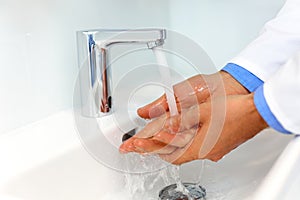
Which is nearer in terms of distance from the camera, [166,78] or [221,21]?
[166,78]

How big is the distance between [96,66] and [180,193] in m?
0.25

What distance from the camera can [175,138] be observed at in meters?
0.67

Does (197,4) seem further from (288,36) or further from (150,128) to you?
(150,128)

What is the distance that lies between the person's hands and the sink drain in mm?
123

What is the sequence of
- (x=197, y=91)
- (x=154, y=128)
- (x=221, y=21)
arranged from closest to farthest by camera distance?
(x=154, y=128)
(x=197, y=91)
(x=221, y=21)

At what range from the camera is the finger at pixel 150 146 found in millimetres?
664

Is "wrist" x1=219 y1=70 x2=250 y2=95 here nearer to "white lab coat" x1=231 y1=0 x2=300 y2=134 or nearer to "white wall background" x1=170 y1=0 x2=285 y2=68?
"white lab coat" x1=231 y1=0 x2=300 y2=134

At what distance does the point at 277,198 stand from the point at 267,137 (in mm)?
442

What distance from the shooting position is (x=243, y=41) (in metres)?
1.07

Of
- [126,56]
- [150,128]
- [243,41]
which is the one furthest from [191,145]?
[243,41]

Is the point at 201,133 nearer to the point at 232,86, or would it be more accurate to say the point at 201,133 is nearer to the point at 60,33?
the point at 232,86

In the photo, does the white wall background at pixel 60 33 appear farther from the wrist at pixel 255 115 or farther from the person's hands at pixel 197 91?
the wrist at pixel 255 115

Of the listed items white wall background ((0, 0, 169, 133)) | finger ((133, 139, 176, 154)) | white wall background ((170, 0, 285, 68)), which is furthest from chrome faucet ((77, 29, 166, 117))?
white wall background ((170, 0, 285, 68))

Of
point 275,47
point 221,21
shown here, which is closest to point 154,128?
point 275,47
